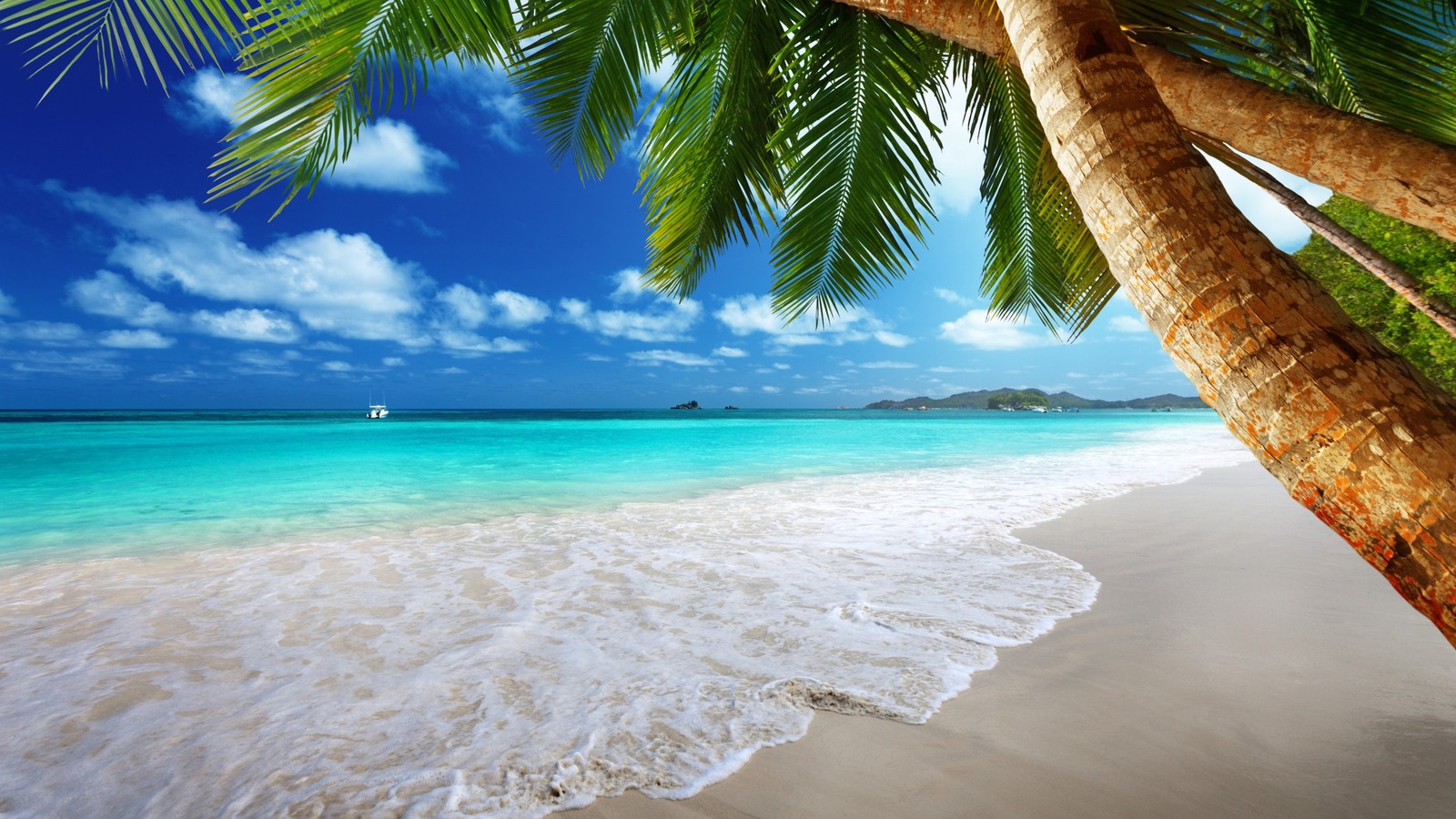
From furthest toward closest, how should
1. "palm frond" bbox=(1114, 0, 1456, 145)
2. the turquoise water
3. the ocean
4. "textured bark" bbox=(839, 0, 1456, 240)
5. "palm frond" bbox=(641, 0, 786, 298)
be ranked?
1. the turquoise water
2. "palm frond" bbox=(641, 0, 786, 298)
3. "palm frond" bbox=(1114, 0, 1456, 145)
4. the ocean
5. "textured bark" bbox=(839, 0, 1456, 240)

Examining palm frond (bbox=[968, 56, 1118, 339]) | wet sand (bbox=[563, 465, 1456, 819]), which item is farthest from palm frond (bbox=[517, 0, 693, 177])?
wet sand (bbox=[563, 465, 1456, 819])

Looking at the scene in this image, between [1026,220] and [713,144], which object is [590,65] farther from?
[1026,220]

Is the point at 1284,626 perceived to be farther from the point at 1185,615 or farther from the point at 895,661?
the point at 895,661

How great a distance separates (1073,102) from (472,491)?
846 cm

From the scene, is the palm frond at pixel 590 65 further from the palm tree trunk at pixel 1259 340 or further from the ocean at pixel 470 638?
the ocean at pixel 470 638

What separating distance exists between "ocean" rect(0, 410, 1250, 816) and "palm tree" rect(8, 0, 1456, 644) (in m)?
1.65

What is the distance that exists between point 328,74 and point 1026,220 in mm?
3750

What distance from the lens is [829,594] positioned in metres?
3.55

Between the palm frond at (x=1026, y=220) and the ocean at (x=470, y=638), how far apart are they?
5.40ft

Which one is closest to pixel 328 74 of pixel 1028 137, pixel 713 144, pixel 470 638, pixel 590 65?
pixel 590 65

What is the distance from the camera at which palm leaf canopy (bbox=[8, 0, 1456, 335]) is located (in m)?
2.13

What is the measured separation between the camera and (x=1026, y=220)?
163 inches

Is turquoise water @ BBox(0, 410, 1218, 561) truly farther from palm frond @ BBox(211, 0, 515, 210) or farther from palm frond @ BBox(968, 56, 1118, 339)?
palm frond @ BBox(968, 56, 1118, 339)

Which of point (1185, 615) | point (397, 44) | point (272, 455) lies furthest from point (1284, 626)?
point (272, 455)
